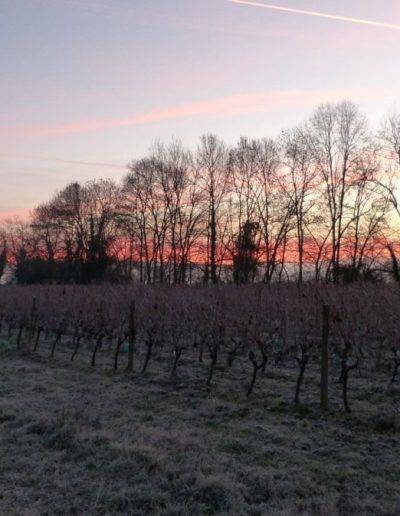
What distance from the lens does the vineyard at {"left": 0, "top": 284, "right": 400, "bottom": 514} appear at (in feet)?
16.6

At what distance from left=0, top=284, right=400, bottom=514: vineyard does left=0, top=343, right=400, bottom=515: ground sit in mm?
19

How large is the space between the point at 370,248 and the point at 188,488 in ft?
111

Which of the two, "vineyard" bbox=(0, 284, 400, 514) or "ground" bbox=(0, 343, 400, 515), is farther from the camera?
"vineyard" bbox=(0, 284, 400, 514)

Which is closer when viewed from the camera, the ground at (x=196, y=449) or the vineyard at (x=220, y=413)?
the ground at (x=196, y=449)

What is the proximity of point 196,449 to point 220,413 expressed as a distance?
75.5 inches

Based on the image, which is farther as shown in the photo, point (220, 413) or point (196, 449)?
point (220, 413)

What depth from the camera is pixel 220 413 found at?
8125 millimetres

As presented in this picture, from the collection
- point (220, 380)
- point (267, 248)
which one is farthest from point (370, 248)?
point (220, 380)

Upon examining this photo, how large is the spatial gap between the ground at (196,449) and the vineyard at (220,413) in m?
0.02

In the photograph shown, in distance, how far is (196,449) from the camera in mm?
6238

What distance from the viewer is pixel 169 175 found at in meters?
46.2

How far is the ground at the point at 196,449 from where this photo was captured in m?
4.89

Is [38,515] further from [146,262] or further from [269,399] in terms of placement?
[146,262]

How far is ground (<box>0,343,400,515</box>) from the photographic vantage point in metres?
4.89
